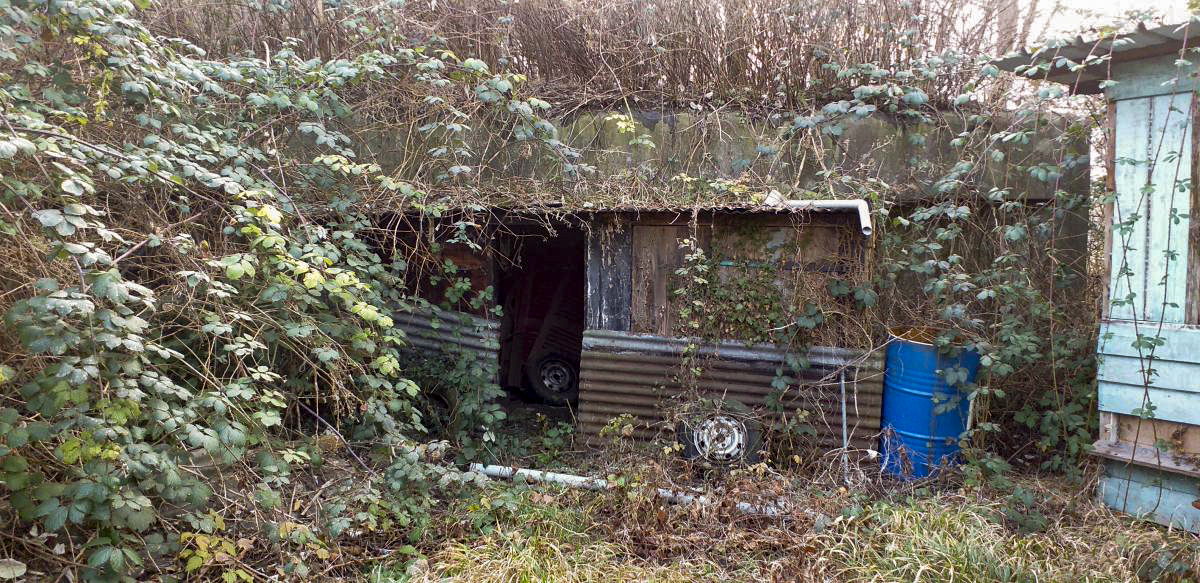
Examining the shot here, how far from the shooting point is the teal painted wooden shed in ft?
14.2

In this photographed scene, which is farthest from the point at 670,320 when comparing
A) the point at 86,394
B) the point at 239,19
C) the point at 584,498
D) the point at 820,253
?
the point at 239,19

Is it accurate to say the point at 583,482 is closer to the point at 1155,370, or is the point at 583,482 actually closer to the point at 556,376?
the point at 556,376

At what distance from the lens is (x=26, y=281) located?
3686mm

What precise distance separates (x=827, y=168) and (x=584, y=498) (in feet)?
10.7

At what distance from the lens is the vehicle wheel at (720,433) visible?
5379mm

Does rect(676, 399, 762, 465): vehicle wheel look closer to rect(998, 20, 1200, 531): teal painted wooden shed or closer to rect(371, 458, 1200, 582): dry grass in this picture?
rect(371, 458, 1200, 582): dry grass

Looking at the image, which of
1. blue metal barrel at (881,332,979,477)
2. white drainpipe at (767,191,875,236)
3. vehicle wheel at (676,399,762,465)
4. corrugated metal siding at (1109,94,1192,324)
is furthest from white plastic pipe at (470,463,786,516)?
corrugated metal siding at (1109,94,1192,324)

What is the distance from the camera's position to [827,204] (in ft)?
17.1

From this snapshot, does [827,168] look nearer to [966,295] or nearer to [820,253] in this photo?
[820,253]

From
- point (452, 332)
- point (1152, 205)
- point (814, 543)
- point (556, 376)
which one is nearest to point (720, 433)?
point (814, 543)

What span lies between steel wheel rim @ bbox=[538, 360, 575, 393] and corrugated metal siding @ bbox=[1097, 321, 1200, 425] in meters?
4.48

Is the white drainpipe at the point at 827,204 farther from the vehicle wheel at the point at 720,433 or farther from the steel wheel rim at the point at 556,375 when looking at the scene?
the steel wheel rim at the point at 556,375

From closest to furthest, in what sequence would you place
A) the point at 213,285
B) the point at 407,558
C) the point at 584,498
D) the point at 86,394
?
1. the point at 86,394
2. the point at 213,285
3. the point at 407,558
4. the point at 584,498

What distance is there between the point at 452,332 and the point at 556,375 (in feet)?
5.62
